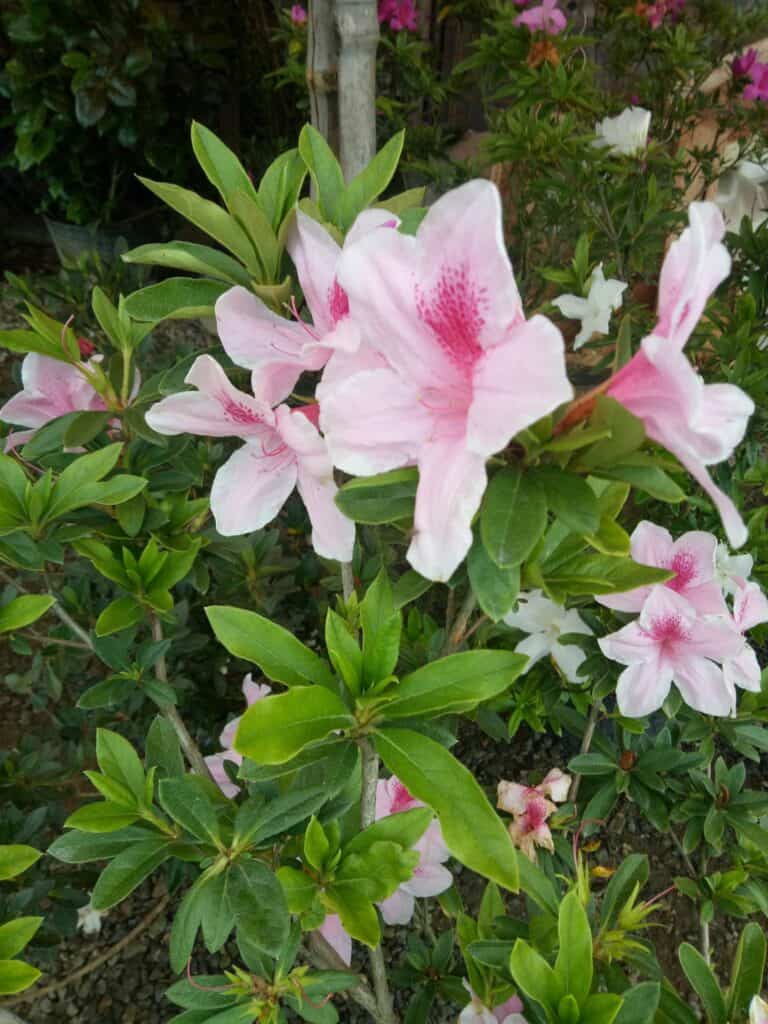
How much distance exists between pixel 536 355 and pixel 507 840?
0.34 metres

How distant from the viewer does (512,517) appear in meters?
0.53

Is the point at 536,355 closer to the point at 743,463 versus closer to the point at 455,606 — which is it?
the point at 455,606

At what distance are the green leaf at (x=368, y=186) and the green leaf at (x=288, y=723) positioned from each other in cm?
43

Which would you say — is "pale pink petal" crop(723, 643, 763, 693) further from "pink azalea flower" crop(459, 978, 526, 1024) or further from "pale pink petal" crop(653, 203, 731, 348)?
"pale pink petal" crop(653, 203, 731, 348)

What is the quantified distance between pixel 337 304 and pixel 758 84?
223 centimetres

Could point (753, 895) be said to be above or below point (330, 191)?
below

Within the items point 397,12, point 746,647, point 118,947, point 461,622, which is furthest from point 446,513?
point 397,12

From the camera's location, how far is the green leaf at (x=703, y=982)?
32.1 inches

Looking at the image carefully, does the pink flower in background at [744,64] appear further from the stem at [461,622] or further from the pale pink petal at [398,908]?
the pale pink petal at [398,908]

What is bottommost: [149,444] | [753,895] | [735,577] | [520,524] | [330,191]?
[753,895]

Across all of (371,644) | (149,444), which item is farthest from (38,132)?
(371,644)

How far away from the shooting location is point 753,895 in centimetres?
117

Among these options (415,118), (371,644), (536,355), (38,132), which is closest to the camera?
(536,355)

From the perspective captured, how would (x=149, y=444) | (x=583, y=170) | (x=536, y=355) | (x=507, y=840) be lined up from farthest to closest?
(x=583, y=170)
(x=149, y=444)
(x=507, y=840)
(x=536, y=355)
